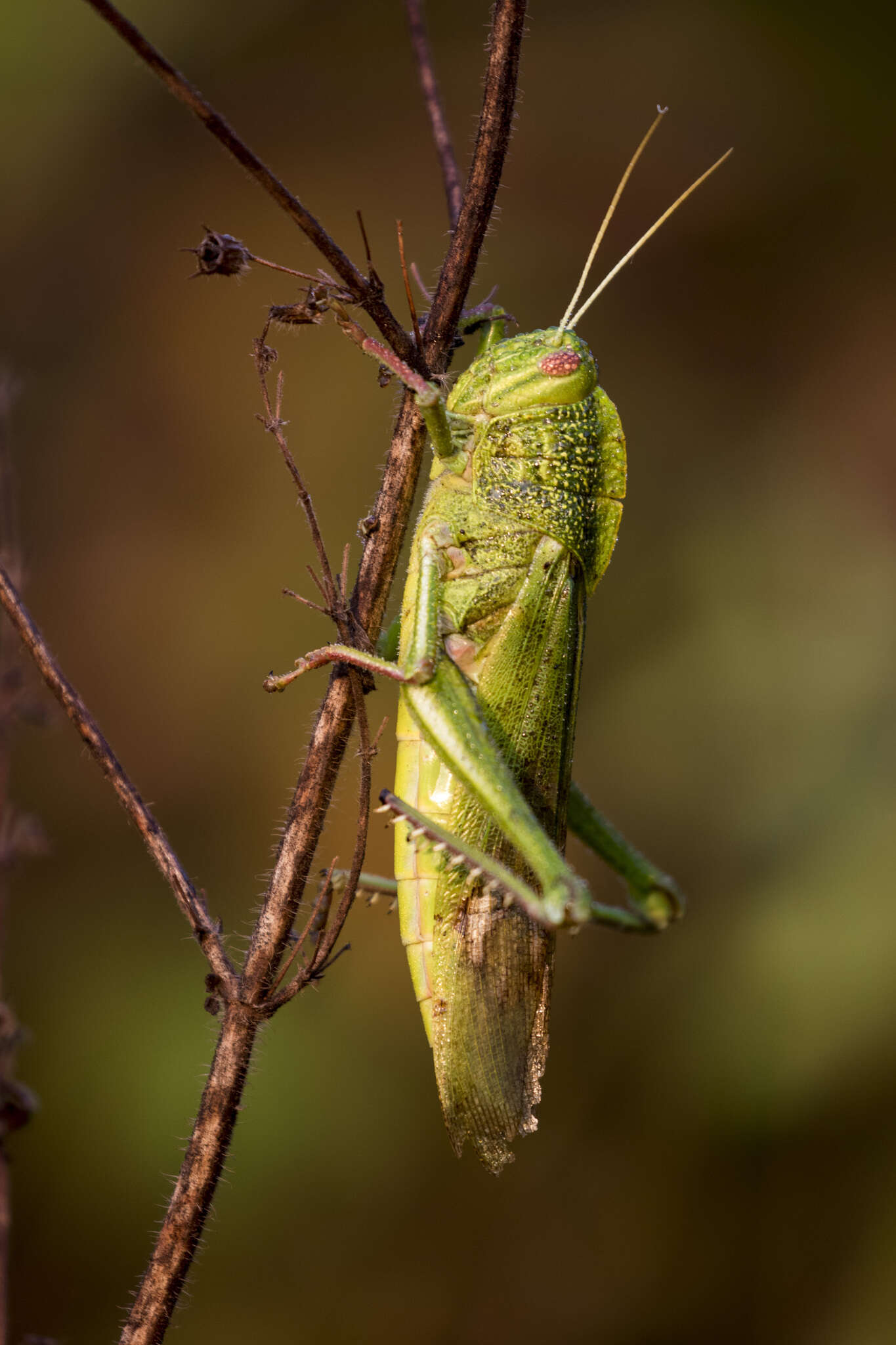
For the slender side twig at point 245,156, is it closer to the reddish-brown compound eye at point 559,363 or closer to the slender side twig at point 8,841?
the reddish-brown compound eye at point 559,363

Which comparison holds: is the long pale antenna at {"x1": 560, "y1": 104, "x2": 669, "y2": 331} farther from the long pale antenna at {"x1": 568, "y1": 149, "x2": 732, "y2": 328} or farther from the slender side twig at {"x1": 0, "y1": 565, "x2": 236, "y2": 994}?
the slender side twig at {"x1": 0, "y1": 565, "x2": 236, "y2": 994}

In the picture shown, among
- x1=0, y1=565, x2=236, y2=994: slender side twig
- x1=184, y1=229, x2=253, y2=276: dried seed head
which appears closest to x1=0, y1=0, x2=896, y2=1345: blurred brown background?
x1=0, y1=565, x2=236, y2=994: slender side twig

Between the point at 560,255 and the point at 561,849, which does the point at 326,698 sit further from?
the point at 560,255

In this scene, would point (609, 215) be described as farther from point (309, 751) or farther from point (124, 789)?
point (124, 789)

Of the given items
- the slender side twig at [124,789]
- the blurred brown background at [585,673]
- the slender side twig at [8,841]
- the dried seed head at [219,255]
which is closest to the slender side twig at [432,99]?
the dried seed head at [219,255]

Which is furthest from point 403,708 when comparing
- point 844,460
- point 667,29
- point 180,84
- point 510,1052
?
point 667,29

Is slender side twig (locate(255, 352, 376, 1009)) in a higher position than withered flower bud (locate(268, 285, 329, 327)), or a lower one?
lower
